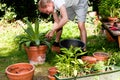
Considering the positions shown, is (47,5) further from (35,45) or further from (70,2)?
(35,45)

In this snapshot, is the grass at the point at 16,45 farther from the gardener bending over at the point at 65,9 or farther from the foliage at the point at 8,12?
the gardener bending over at the point at 65,9

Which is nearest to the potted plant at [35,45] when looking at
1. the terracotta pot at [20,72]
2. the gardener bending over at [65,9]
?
the gardener bending over at [65,9]

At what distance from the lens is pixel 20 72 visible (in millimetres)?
4348

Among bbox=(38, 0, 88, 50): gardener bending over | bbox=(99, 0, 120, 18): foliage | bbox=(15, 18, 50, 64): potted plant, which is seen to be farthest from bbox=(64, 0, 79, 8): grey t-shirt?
bbox=(99, 0, 120, 18): foliage

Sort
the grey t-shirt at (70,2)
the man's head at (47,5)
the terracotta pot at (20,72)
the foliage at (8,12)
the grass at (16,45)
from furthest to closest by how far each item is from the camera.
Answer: the foliage at (8,12)
the grass at (16,45)
the grey t-shirt at (70,2)
the man's head at (47,5)
the terracotta pot at (20,72)

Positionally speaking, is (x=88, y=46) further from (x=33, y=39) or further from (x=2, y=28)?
(x=2, y=28)

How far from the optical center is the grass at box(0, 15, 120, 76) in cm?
540

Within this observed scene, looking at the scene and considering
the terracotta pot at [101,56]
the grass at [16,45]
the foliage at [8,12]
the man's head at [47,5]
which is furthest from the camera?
the foliage at [8,12]

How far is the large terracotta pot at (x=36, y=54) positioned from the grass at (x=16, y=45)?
1.23ft

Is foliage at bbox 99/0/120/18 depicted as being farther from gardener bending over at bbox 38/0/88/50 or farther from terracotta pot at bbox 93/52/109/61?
terracotta pot at bbox 93/52/109/61

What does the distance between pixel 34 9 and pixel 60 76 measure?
15.8ft

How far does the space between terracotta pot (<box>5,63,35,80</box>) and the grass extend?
611mm

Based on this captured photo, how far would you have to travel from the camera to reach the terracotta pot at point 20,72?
4.10 m

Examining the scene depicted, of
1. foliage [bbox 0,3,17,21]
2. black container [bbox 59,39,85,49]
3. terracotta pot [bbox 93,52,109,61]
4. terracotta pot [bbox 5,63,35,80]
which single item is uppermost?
foliage [bbox 0,3,17,21]
